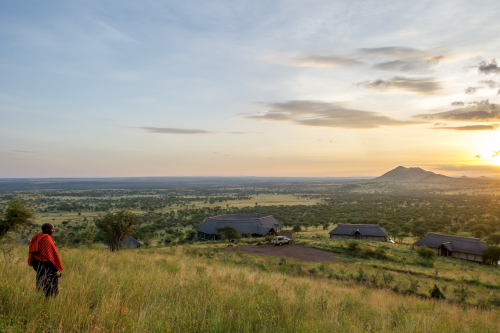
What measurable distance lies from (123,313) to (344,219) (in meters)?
66.7

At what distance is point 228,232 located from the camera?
152 feet

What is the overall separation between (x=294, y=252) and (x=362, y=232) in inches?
797

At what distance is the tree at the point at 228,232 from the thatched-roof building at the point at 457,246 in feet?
87.5

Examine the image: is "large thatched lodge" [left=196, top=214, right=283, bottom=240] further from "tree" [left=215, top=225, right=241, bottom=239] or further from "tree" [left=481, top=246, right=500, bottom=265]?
"tree" [left=481, top=246, right=500, bottom=265]

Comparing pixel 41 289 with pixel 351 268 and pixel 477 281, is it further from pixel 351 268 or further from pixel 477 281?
pixel 477 281

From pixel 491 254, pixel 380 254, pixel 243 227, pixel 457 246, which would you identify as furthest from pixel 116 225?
pixel 457 246

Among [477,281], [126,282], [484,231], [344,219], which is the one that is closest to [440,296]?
[477,281]

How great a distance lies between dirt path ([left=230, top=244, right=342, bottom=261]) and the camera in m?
28.7

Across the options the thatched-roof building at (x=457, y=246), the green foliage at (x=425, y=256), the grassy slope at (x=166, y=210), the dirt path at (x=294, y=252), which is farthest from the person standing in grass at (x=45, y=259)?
the thatched-roof building at (x=457, y=246)

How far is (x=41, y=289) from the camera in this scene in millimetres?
5254

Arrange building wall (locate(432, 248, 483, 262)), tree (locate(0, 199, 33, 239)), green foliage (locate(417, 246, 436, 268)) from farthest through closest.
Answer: building wall (locate(432, 248, 483, 262)), green foliage (locate(417, 246, 436, 268)), tree (locate(0, 199, 33, 239))

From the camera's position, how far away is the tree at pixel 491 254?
31.4 metres

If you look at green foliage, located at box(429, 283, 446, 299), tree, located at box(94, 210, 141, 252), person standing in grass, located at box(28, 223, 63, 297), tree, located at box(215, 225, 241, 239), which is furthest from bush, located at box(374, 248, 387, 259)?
person standing in grass, located at box(28, 223, 63, 297)

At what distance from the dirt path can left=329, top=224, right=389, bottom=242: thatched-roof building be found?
15122 millimetres
